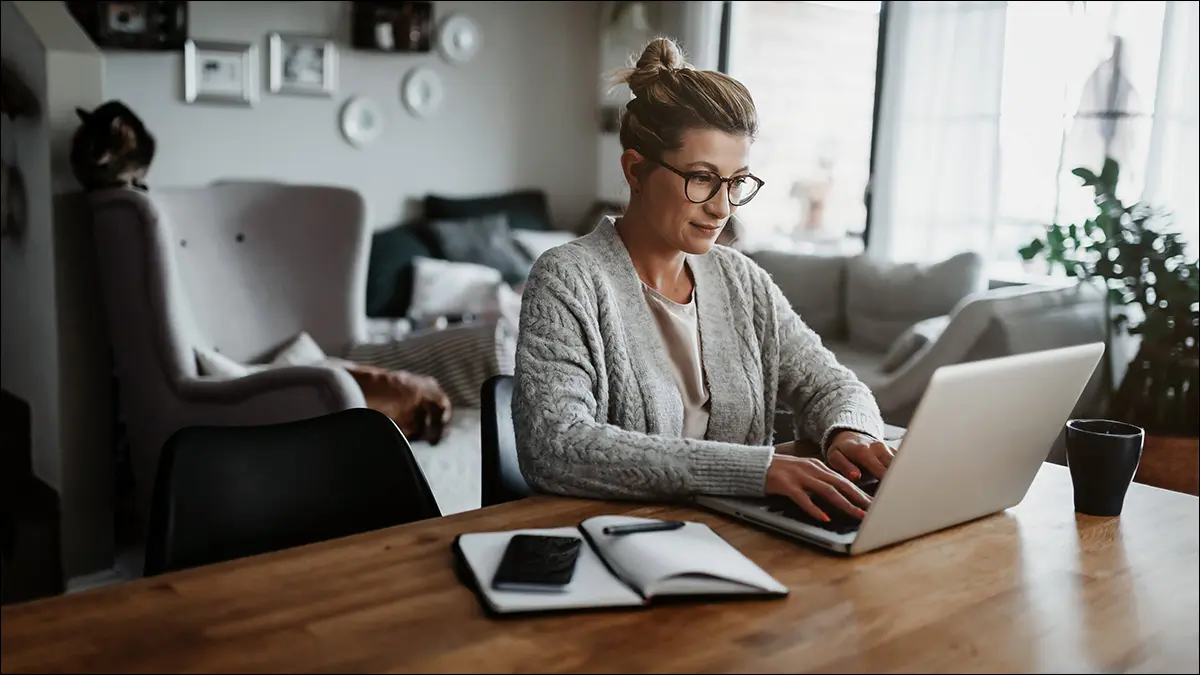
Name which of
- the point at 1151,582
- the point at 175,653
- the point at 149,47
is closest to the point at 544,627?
the point at 175,653

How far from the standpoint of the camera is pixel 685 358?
1.66 meters

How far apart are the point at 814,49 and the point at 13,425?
3900 millimetres

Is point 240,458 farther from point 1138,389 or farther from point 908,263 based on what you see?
point 908,263

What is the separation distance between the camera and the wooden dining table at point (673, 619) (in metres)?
0.89

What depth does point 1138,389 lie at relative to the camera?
3.20m

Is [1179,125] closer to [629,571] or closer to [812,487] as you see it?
[812,487]

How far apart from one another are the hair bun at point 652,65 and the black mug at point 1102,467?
0.75m

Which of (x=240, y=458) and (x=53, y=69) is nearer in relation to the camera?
(x=240, y=458)

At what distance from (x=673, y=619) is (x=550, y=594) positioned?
112 mm

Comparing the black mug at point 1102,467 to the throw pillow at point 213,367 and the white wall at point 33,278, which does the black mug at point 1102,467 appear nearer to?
the throw pillow at point 213,367

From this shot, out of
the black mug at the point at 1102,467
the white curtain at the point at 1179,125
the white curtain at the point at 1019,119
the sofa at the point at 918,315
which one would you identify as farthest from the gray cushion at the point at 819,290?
the black mug at the point at 1102,467

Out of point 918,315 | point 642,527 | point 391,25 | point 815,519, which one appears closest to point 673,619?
point 642,527

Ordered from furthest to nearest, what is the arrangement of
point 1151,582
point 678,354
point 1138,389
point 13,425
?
1. point 13,425
2. point 1138,389
3. point 678,354
4. point 1151,582

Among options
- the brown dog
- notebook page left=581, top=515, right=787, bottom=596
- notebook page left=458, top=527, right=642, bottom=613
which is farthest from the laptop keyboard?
the brown dog
